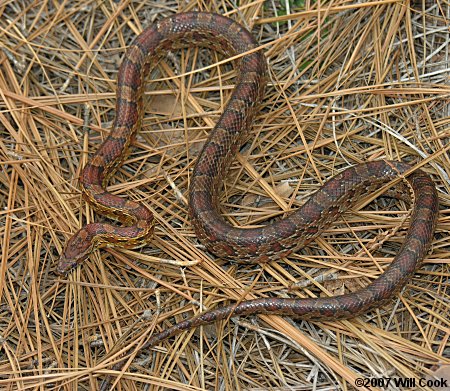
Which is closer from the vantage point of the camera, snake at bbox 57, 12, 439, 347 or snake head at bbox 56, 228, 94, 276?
snake at bbox 57, 12, 439, 347

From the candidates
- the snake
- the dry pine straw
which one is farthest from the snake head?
the dry pine straw

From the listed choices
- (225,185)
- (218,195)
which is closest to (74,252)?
(218,195)

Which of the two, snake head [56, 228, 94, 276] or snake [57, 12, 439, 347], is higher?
snake [57, 12, 439, 347]

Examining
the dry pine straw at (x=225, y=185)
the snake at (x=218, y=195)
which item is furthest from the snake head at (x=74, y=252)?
the dry pine straw at (x=225, y=185)

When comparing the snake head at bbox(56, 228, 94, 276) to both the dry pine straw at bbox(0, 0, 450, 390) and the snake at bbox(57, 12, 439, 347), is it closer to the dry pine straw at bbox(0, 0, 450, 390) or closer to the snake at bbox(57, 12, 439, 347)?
the snake at bbox(57, 12, 439, 347)

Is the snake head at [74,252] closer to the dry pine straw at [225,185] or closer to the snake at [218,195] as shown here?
the snake at [218,195]

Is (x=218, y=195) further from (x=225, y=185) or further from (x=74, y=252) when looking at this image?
(x=74, y=252)
